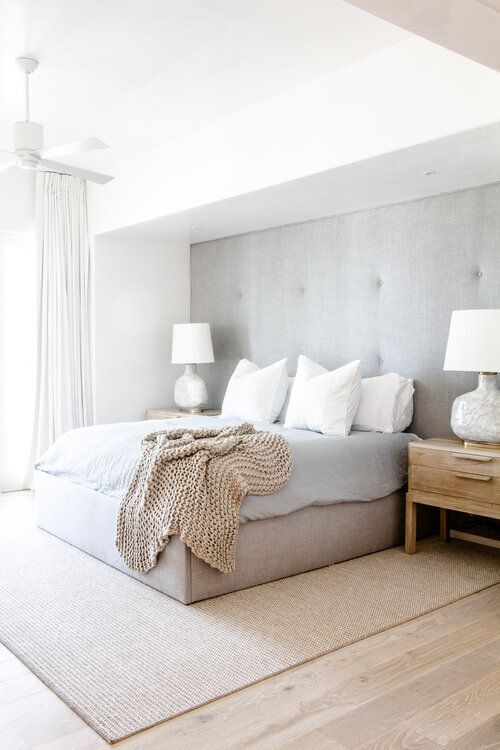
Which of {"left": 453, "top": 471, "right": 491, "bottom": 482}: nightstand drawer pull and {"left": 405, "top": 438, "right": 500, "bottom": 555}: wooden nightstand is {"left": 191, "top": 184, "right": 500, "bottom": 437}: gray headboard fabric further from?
{"left": 453, "top": 471, "right": 491, "bottom": 482}: nightstand drawer pull

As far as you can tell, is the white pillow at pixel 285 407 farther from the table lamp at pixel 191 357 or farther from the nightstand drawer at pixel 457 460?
the nightstand drawer at pixel 457 460

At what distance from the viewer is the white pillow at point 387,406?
4027mm

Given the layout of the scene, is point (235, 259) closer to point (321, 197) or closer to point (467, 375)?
point (321, 197)

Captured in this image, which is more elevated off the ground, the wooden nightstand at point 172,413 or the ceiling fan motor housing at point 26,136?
the ceiling fan motor housing at point 26,136

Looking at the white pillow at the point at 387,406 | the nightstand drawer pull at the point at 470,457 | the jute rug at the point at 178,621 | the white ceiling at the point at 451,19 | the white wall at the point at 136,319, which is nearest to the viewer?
the white ceiling at the point at 451,19

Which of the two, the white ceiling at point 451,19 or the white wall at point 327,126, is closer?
the white ceiling at point 451,19

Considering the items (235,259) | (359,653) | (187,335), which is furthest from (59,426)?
(359,653)

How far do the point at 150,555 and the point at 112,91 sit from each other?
2.41m

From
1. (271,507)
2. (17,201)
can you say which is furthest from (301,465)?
(17,201)

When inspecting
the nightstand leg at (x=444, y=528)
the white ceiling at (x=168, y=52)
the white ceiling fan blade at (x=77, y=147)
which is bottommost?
the nightstand leg at (x=444, y=528)

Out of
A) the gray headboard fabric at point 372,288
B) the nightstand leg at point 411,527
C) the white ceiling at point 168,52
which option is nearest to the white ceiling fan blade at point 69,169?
the white ceiling at point 168,52

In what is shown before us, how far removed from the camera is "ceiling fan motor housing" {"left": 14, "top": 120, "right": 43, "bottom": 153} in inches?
135

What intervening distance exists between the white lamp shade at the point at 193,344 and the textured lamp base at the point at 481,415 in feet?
7.62

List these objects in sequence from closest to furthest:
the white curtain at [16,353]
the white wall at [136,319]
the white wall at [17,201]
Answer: the white wall at [17,201], the white curtain at [16,353], the white wall at [136,319]
